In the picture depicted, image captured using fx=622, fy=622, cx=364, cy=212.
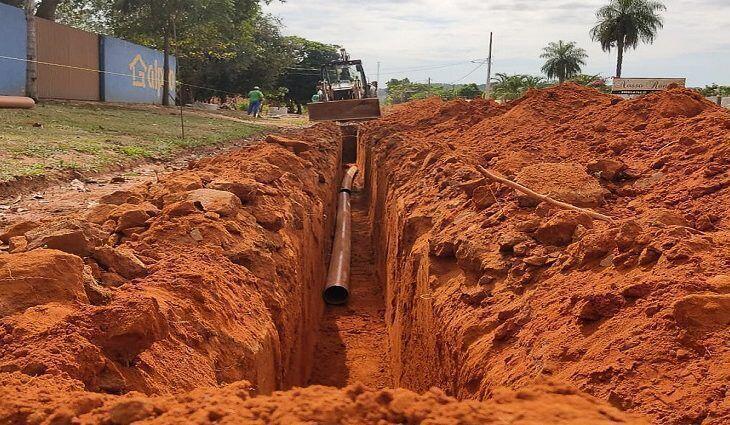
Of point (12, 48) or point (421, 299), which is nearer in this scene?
point (421, 299)

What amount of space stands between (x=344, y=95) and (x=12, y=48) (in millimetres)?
10772

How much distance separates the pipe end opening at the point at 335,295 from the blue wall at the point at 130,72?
16800 mm

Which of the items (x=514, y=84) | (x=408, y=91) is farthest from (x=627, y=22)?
(x=408, y=91)

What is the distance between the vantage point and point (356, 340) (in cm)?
688

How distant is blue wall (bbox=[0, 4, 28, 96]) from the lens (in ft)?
52.5

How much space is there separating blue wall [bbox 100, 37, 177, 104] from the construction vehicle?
24.6 ft

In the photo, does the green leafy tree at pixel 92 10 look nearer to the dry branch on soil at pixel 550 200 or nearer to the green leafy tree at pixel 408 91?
the dry branch on soil at pixel 550 200

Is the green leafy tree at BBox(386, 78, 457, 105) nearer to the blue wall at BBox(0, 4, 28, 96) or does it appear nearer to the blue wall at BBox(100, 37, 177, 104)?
the blue wall at BBox(100, 37, 177, 104)

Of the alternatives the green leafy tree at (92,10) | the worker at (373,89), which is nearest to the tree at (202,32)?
the green leafy tree at (92,10)

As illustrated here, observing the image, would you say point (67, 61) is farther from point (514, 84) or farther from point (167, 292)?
point (514, 84)

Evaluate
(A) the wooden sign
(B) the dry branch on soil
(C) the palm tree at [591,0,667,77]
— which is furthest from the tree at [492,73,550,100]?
(B) the dry branch on soil

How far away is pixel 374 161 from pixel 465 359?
855cm

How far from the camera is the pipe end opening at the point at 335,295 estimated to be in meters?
7.91

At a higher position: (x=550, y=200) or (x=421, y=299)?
(x=550, y=200)
